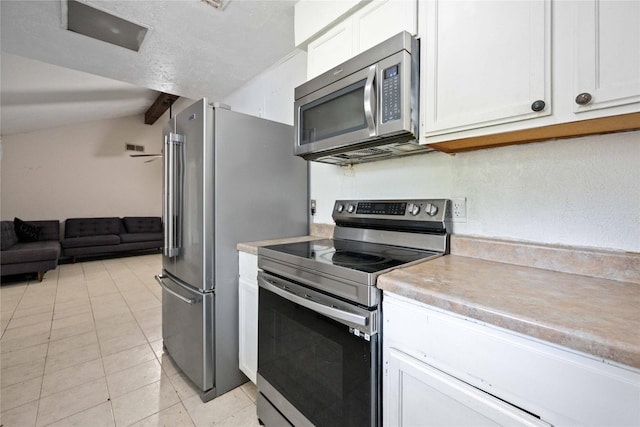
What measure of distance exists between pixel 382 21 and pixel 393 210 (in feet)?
3.10

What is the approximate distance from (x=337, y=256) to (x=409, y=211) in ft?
1.61

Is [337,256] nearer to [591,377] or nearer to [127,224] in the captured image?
[591,377]

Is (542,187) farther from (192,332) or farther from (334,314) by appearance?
(192,332)

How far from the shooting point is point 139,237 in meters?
6.03

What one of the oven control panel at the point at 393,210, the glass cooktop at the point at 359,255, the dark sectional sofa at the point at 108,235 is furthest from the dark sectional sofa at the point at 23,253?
the oven control panel at the point at 393,210

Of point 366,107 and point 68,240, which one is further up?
point 366,107

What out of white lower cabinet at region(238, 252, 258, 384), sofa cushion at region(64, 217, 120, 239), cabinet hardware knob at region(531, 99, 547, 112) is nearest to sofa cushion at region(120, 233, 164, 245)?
sofa cushion at region(64, 217, 120, 239)

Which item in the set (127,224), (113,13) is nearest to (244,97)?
(113,13)

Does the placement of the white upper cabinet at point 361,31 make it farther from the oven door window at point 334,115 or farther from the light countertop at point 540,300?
the light countertop at point 540,300

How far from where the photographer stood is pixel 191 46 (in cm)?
220

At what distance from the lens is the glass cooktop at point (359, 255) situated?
1.08 metres

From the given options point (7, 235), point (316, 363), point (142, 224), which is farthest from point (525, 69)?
point (142, 224)

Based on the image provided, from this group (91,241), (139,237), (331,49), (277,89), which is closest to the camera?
(331,49)

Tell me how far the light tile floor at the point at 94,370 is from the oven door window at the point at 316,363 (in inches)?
18.4
